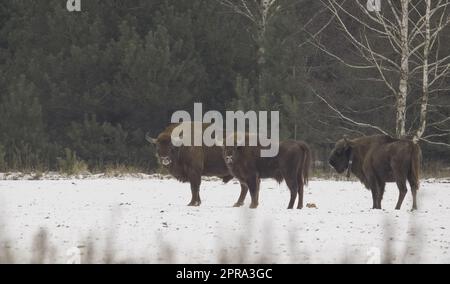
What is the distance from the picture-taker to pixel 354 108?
94.6 feet

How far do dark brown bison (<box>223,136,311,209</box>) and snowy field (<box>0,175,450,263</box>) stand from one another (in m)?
0.48

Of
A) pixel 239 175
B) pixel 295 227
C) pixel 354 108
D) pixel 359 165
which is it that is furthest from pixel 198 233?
pixel 354 108

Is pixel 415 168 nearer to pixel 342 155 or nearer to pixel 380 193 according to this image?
pixel 380 193

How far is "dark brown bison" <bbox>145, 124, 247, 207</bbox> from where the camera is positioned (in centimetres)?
1734

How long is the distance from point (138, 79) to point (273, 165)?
11.4 metres

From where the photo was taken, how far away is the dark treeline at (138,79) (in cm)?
2730

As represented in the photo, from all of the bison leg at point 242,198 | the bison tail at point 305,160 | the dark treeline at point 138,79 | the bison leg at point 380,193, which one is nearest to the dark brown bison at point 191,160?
the bison leg at point 242,198

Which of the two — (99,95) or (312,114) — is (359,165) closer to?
(312,114)

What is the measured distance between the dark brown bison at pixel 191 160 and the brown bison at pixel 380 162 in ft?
7.08

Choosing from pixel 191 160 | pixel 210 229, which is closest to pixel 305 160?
pixel 191 160

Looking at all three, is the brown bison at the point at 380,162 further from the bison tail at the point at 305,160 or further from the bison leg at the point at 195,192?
the bison leg at the point at 195,192

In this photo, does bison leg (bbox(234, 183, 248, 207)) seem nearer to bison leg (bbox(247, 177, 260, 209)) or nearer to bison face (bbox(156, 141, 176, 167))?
bison leg (bbox(247, 177, 260, 209))

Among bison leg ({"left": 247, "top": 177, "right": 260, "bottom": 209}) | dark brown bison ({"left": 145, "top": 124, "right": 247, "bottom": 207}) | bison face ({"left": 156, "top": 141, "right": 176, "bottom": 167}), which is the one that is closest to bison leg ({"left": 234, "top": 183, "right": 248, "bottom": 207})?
dark brown bison ({"left": 145, "top": 124, "right": 247, "bottom": 207})

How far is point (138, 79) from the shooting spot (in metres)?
27.5
